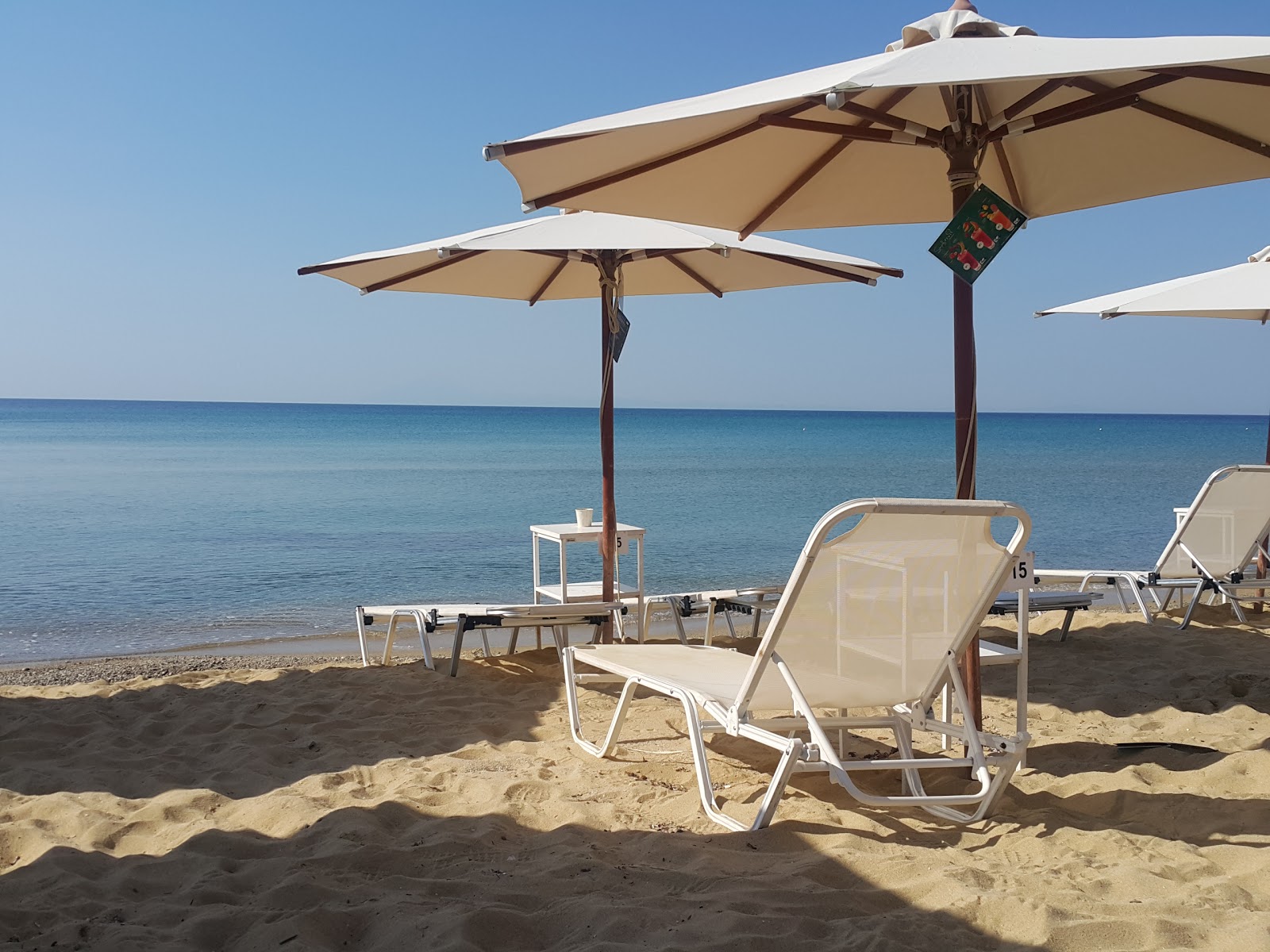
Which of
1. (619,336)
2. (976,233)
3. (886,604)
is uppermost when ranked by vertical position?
(976,233)

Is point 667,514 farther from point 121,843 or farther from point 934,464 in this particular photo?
point 934,464

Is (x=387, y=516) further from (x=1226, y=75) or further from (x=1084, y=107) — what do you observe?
(x=1226, y=75)

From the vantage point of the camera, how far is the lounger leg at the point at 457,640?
5.34 m

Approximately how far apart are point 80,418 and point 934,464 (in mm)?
69733

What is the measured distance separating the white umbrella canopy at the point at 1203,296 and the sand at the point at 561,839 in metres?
2.80

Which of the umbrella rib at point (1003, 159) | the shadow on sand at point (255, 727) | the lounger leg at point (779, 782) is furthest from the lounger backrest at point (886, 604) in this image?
the shadow on sand at point (255, 727)

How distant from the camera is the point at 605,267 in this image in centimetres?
612

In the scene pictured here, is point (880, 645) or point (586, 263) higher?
point (586, 263)

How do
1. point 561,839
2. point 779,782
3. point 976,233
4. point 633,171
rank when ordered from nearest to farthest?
1. point 779,782
2. point 561,839
3. point 976,233
4. point 633,171

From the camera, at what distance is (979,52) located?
2.98 metres

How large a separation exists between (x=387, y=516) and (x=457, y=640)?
14742mm

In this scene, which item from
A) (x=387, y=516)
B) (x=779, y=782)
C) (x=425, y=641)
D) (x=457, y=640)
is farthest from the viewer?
(x=387, y=516)

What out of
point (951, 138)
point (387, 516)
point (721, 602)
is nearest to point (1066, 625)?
point (721, 602)

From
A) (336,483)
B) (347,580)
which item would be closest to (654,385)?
(336,483)
